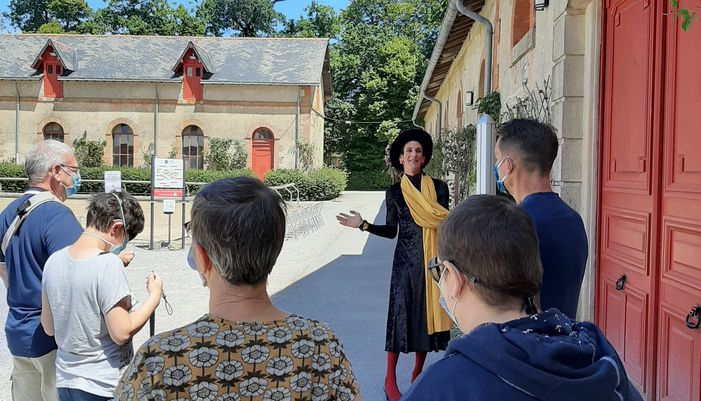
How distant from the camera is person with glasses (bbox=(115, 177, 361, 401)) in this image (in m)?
1.54

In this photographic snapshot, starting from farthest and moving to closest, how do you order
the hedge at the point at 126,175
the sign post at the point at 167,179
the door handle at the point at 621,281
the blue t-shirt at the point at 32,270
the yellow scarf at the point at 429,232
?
the hedge at the point at 126,175 → the sign post at the point at 167,179 → the yellow scarf at the point at 429,232 → the door handle at the point at 621,281 → the blue t-shirt at the point at 32,270

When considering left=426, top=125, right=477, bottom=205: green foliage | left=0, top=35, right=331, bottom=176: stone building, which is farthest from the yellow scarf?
left=0, top=35, right=331, bottom=176: stone building

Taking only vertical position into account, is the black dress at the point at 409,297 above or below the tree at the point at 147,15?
below

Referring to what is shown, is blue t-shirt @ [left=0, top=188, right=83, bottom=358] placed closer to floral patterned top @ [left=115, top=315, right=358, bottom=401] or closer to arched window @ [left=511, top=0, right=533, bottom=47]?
floral patterned top @ [left=115, top=315, right=358, bottom=401]

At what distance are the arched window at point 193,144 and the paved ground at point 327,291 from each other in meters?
18.7

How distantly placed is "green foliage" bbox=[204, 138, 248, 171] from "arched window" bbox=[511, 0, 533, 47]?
25.0 m

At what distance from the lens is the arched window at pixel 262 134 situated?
1280 inches

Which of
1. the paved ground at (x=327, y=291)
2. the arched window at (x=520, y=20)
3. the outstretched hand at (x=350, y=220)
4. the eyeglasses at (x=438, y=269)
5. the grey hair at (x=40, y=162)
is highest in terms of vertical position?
the arched window at (x=520, y=20)

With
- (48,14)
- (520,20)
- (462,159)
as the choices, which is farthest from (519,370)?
(48,14)

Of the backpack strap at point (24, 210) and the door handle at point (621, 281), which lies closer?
the backpack strap at point (24, 210)

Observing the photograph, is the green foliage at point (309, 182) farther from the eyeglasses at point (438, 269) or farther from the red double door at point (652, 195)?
the eyeglasses at point (438, 269)

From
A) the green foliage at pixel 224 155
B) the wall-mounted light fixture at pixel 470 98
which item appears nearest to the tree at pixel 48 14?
the green foliage at pixel 224 155

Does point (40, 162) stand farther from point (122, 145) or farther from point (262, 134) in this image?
point (122, 145)

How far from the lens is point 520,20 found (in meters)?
8.20
